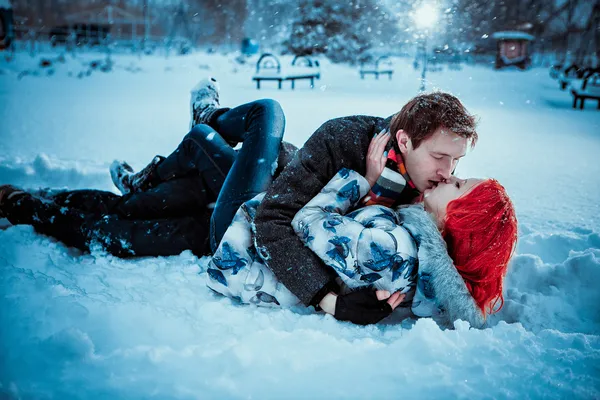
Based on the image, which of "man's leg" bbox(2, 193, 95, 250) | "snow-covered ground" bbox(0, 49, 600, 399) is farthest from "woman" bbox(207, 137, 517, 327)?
"man's leg" bbox(2, 193, 95, 250)

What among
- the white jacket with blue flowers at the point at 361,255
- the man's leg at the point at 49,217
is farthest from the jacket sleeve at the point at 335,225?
the man's leg at the point at 49,217

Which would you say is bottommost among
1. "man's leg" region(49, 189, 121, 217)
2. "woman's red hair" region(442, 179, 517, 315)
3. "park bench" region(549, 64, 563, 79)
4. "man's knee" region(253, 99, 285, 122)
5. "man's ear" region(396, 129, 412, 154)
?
"man's leg" region(49, 189, 121, 217)

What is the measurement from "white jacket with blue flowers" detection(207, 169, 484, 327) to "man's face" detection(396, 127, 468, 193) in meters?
0.13

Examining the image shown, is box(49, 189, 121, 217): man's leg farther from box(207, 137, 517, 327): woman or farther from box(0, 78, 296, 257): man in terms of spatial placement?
box(207, 137, 517, 327): woman

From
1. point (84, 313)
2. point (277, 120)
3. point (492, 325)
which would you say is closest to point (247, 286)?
point (84, 313)

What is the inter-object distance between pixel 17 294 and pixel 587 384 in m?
2.07

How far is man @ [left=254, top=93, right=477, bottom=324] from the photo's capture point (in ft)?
5.58

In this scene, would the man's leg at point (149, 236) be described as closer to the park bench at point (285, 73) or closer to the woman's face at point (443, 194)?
the woman's face at point (443, 194)

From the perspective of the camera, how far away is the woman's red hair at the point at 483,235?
1.64 metres

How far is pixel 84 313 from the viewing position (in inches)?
64.5

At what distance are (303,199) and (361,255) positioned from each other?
33 centimetres

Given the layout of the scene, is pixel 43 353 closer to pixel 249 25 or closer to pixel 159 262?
pixel 159 262

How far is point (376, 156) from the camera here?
5.98ft

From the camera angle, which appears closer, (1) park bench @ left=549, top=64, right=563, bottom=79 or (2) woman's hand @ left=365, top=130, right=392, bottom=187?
(2) woman's hand @ left=365, top=130, right=392, bottom=187
